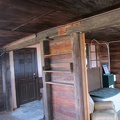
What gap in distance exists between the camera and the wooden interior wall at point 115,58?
16.7ft

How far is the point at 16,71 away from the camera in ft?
17.0

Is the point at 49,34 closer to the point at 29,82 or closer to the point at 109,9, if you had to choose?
the point at 109,9

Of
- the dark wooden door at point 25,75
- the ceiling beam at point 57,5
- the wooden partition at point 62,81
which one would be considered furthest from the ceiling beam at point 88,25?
the dark wooden door at point 25,75

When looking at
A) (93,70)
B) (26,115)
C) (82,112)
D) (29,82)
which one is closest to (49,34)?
(82,112)

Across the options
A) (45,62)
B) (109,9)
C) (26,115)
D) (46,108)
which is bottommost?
(26,115)

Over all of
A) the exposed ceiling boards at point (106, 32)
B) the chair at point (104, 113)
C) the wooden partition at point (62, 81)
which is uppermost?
the exposed ceiling boards at point (106, 32)

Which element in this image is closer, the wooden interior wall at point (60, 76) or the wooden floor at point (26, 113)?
the wooden interior wall at point (60, 76)

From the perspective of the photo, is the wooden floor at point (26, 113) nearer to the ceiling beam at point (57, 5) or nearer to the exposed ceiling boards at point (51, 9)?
the exposed ceiling boards at point (51, 9)

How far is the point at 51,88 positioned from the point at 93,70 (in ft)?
6.08

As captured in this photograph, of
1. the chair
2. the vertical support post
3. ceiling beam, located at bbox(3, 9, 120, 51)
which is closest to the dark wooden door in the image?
ceiling beam, located at bbox(3, 9, 120, 51)

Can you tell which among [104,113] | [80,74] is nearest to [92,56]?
[104,113]

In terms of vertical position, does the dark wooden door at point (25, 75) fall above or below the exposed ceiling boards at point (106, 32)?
below

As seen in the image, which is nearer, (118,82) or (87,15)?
(87,15)

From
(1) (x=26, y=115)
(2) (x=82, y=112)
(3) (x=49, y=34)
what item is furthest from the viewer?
(1) (x=26, y=115)
